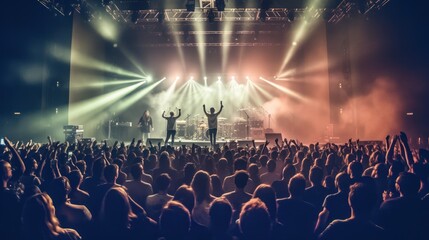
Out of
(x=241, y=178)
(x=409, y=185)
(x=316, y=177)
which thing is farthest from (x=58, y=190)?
(x=409, y=185)

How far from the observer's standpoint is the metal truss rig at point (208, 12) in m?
13.8

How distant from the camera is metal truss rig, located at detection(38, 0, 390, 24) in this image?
45.1 feet

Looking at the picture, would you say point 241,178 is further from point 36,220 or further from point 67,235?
point 36,220

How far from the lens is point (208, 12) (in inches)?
557

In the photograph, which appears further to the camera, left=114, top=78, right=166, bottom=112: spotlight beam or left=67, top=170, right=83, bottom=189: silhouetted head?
left=114, top=78, right=166, bottom=112: spotlight beam

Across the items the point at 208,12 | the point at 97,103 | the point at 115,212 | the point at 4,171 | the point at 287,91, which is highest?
the point at 208,12

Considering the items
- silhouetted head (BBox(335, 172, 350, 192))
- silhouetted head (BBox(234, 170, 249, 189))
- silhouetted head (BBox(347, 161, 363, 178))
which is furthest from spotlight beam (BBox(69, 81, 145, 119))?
silhouetted head (BBox(335, 172, 350, 192))

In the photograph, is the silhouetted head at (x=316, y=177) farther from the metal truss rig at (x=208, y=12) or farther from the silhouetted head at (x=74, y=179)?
the metal truss rig at (x=208, y=12)

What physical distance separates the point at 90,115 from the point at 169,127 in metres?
7.83

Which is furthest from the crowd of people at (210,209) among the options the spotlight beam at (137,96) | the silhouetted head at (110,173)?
the spotlight beam at (137,96)

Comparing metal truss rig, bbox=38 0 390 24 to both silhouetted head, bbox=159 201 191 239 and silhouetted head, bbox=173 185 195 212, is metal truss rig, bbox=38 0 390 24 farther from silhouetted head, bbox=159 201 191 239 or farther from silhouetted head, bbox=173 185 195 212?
silhouetted head, bbox=159 201 191 239

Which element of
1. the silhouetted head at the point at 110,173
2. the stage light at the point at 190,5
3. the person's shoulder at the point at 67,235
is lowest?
the person's shoulder at the point at 67,235

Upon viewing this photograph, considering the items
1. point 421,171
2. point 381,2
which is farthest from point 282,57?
point 421,171

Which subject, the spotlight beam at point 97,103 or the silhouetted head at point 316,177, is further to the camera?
the spotlight beam at point 97,103
